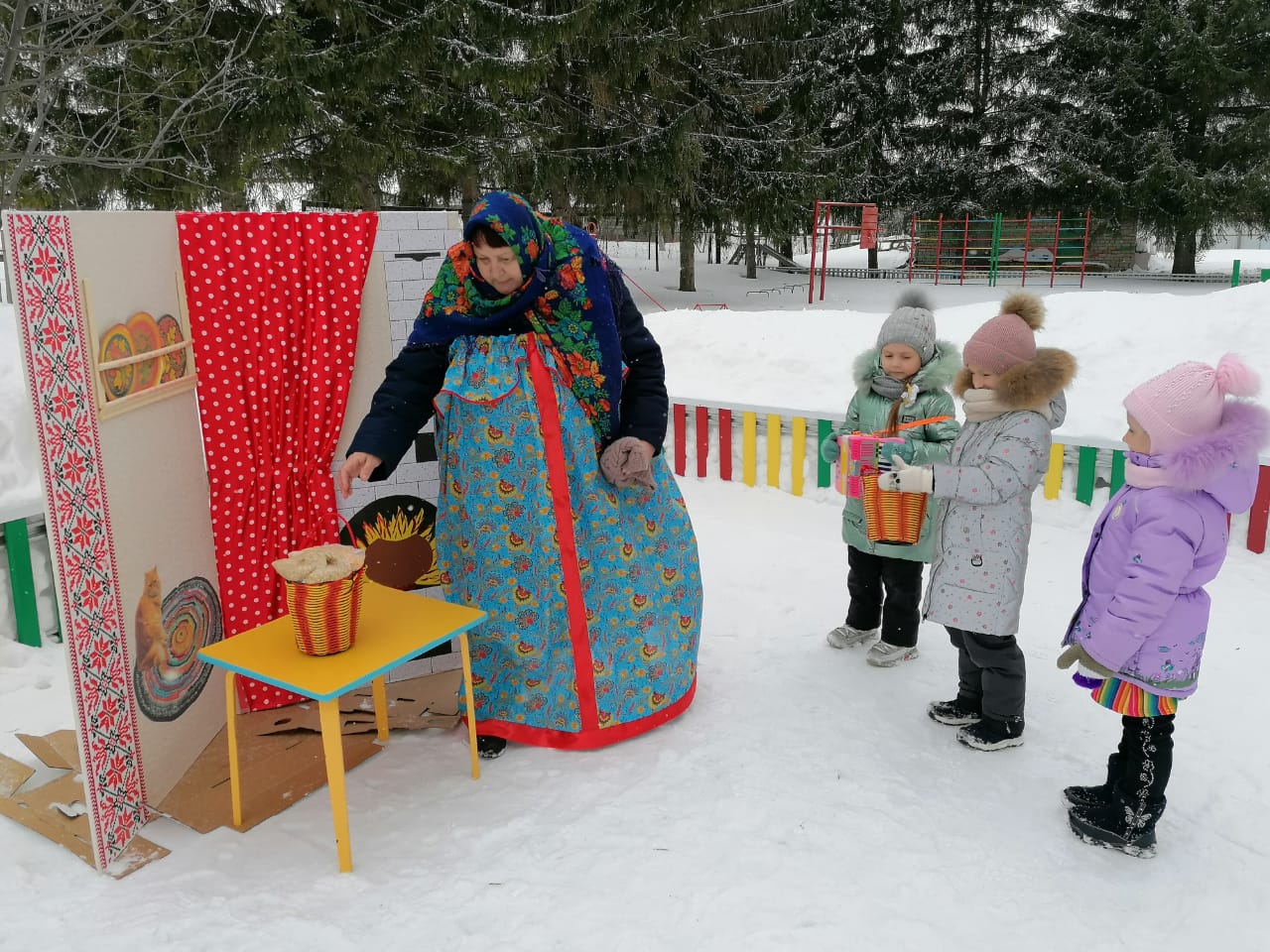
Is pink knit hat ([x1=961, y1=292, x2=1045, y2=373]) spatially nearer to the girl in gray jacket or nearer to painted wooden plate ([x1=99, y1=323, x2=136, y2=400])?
the girl in gray jacket

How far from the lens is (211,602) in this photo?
337cm

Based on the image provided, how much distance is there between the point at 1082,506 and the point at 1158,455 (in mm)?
3270

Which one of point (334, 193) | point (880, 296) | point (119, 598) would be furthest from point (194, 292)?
point (880, 296)

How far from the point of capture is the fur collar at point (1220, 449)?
2438mm

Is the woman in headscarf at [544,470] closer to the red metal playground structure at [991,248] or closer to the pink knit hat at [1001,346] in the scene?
the pink knit hat at [1001,346]

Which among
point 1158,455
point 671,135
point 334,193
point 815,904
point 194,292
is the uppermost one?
point 671,135

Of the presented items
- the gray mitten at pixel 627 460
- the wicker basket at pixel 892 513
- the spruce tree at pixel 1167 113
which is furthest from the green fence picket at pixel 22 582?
the spruce tree at pixel 1167 113

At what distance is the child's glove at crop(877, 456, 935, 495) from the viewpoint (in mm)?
3076

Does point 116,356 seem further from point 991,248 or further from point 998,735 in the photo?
point 991,248

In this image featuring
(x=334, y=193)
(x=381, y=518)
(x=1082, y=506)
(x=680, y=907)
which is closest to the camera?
(x=680, y=907)

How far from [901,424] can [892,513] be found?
427mm

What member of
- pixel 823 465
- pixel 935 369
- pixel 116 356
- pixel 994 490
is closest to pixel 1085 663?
pixel 994 490

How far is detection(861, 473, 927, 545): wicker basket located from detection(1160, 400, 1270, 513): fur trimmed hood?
1.00 m

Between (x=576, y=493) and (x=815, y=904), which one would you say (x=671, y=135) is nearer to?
(x=576, y=493)
